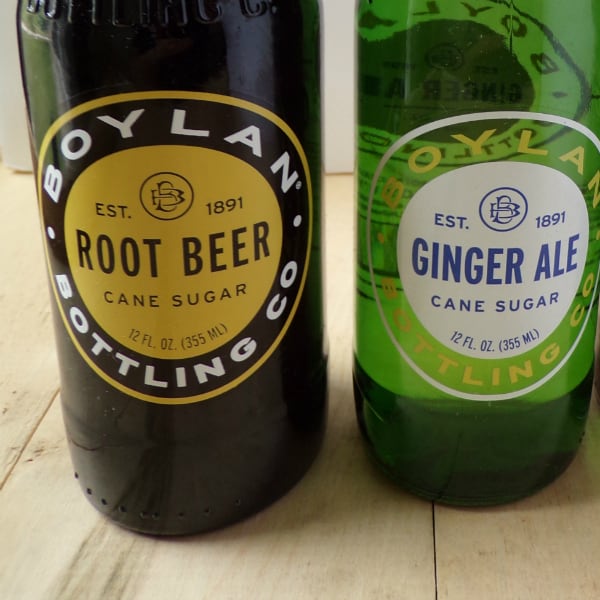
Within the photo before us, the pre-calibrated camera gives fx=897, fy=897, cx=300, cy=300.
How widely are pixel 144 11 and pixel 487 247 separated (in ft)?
0.60

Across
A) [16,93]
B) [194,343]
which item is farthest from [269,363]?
[16,93]

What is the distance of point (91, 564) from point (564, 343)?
26 cm

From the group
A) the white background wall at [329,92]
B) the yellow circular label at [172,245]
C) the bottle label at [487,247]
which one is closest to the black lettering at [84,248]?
the yellow circular label at [172,245]

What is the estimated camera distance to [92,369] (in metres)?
0.43

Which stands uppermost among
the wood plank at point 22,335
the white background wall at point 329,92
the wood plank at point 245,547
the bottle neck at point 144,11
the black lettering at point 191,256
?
the bottle neck at point 144,11

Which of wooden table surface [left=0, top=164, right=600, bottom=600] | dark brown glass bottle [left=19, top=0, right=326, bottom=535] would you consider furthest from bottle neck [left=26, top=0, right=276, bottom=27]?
wooden table surface [left=0, top=164, right=600, bottom=600]

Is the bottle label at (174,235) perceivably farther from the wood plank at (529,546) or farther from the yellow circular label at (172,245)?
the wood plank at (529,546)

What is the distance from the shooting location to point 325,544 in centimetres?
44

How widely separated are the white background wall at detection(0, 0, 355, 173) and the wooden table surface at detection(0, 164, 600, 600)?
0.42 m

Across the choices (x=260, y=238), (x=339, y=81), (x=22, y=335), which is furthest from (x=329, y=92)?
(x=260, y=238)

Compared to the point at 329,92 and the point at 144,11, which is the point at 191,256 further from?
the point at 329,92

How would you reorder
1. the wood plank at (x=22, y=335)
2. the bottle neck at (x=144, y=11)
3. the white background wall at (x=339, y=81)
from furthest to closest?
the white background wall at (x=339, y=81), the wood plank at (x=22, y=335), the bottle neck at (x=144, y=11)

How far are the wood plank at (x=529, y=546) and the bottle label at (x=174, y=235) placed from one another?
13cm

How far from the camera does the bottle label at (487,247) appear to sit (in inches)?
15.9
